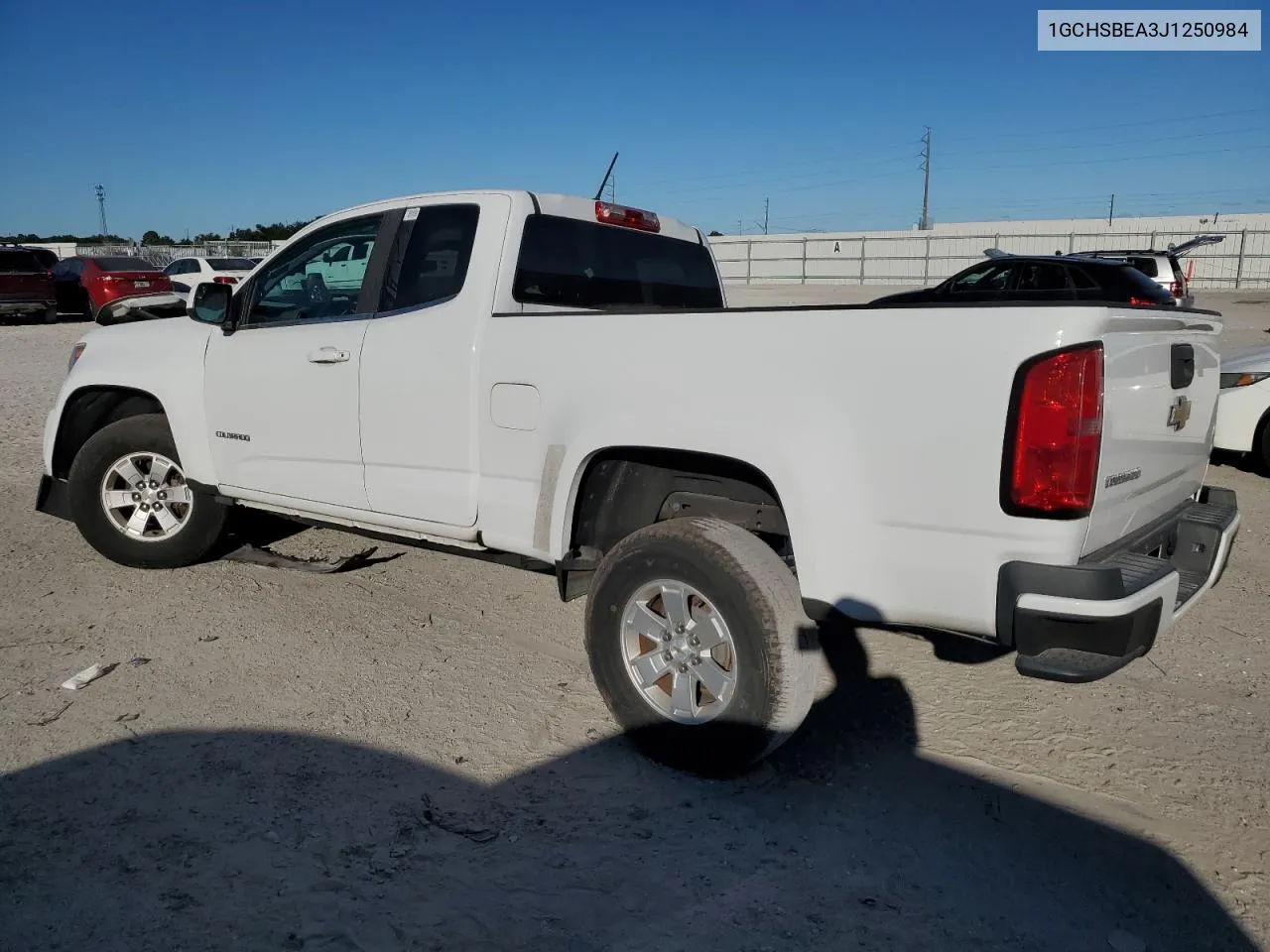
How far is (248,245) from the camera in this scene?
40688mm

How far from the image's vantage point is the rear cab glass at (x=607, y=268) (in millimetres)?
4066

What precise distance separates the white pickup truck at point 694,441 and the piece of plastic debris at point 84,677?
42.1 inches

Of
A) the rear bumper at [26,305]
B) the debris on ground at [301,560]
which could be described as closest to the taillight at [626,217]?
the debris on ground at [301,560]

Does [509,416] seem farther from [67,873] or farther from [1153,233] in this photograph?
[1153,233]

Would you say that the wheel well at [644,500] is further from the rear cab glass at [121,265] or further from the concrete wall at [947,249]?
the concrete wall at [947,249]

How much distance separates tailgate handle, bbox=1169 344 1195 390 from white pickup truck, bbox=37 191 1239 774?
0.04ft

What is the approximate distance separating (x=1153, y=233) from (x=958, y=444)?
3715 cm

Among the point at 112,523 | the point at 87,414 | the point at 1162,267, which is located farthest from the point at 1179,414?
the point at 1162,267

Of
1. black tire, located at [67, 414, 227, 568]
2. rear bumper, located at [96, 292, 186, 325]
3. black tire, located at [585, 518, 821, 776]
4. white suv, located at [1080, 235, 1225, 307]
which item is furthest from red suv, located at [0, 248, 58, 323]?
black tire, located at [585, 518, 821, 776]

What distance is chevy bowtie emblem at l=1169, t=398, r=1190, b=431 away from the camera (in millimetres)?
3070

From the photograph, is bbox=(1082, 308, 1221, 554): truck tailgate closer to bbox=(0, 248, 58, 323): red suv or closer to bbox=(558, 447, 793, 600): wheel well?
bbox=(558, 447, 793, 600): wheel well

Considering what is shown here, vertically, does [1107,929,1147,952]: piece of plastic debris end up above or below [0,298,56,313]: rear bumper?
below

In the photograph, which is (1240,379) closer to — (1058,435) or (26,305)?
(1058,435)

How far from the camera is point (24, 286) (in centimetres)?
2097
